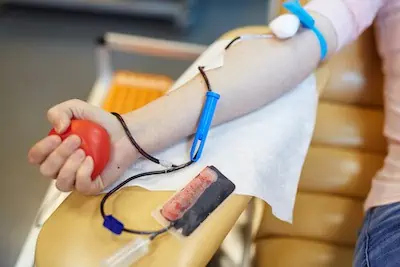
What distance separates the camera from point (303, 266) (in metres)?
0.99

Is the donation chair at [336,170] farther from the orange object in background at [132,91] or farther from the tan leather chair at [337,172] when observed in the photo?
the orange object in background at [132,91]

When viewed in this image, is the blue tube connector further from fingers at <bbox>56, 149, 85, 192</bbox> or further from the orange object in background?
the orange object in background

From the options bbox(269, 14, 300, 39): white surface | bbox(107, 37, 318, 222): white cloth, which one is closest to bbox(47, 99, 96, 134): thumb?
bbox(107, 37, 318, 222): white cloth

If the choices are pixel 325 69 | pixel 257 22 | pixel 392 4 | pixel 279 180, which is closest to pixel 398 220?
pixel 279 180

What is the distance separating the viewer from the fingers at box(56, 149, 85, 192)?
2.20ft

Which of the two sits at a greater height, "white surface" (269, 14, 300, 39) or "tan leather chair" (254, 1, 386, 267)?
"white surface" (269, 14, 300, 39)

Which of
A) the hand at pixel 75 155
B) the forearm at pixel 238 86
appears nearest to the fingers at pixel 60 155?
the hand at pixel 75 155

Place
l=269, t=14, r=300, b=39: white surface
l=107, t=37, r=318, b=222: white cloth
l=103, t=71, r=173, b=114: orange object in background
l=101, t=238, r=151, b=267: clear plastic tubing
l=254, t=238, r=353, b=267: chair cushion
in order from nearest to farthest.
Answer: l=101, t=238, r=151, b=267: clear plastic tubing
l=107, t=37, r=318, b=222: white cloth
l=269, t=14, r=300, b=39: white surface
l=254, t=238, r=353, b=267: chair cushion
l=103, t=71, r=173, b=114: orange object in background

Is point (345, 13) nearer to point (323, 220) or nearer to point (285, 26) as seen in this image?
point (285, 26)

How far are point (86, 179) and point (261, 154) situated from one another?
251 millimetres

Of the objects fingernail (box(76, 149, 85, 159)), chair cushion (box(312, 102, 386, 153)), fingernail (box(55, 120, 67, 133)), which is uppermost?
fingernail (box(55, 120, 67, 133))

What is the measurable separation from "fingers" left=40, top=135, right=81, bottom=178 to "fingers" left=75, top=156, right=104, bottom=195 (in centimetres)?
2

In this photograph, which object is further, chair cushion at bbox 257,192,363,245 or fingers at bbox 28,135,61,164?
chair cushion at bbox 257,192,363,245

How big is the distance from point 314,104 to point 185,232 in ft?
1.13
